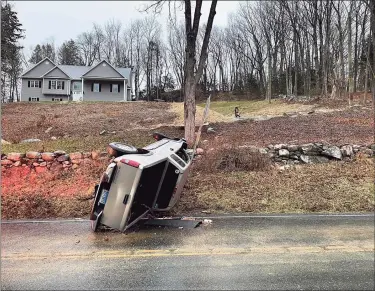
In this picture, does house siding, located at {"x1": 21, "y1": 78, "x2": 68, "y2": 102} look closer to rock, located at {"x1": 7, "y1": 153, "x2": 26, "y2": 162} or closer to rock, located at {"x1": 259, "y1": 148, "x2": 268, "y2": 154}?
rock, located at {"x1": 7, "y1": 153, "x2": 26, "y2": 162}

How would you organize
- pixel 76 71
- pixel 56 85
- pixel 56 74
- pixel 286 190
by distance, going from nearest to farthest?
1. pixel 286 190
2. pixel 56 74
3. pixel 56 85
4. pixel 76 71

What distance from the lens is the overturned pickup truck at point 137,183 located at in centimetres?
518

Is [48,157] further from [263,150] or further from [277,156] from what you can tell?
[277,156]

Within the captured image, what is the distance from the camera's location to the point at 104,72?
44.1 m

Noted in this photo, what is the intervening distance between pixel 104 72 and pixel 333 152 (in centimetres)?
3708

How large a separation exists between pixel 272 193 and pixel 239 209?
107 cm

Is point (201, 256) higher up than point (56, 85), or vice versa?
point (56, 85)

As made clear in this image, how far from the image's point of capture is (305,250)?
15.3 feet

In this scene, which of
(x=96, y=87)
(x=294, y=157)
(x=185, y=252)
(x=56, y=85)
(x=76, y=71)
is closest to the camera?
(x=185, y=252)

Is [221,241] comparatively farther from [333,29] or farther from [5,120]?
[333,29]

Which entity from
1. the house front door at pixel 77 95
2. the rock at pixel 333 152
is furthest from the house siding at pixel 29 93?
the rock at pixel 333 152

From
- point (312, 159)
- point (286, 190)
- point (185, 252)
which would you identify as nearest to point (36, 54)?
point (312, 159)

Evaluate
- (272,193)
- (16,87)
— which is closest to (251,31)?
(16,87)

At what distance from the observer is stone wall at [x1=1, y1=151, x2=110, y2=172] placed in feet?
32.6
